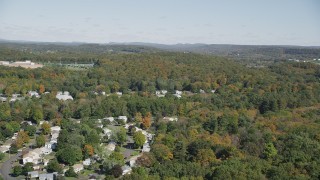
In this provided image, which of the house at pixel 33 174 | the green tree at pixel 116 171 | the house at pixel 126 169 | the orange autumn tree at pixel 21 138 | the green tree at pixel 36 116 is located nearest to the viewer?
the green tree at pixel 116 171

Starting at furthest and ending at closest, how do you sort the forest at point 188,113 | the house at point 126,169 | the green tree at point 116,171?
1. the house at point 126,169
2. the green tree at point 116,171
3. the forest at point 188,113

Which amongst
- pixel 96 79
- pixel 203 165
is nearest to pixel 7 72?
pixel 96 79

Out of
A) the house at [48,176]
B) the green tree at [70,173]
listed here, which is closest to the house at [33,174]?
the house at [48,176]

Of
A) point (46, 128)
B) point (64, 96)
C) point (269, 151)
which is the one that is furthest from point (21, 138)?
point (269, 151)

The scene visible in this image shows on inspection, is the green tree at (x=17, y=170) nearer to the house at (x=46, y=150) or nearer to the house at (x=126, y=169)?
the house at (x=46, y=150)

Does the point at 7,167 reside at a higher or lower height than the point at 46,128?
lower

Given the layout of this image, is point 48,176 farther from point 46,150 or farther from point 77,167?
point 46,150

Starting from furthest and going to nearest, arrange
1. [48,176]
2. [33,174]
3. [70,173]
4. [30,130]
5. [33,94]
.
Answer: [33,94], [30,130], [70,173], [33,174], [48,176]

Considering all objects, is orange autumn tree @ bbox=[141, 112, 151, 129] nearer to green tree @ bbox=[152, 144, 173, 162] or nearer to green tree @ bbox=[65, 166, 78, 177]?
green tree @ bbox=[152, 144, 173, 162]

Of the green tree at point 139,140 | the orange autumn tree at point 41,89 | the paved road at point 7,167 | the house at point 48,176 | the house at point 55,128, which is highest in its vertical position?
the orange autumn tree at point 41,89
